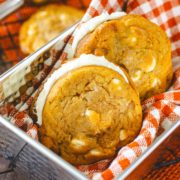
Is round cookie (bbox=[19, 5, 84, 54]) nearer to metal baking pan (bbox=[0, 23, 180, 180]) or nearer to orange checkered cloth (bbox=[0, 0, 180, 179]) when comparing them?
orange checkered cloth (bbox=[0, 0, 180, 179])

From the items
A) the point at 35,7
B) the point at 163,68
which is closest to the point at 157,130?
the point at 163,68

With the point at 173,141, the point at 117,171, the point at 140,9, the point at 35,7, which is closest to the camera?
the point at 117,171

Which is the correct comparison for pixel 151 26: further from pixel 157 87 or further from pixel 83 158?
pixel 83 158

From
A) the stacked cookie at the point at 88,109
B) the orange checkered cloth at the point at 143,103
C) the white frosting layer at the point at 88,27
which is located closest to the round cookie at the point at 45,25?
the orange checkered cloth at the point at 143,103

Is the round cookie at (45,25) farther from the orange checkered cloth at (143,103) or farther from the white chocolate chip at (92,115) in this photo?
the white chocolate chip at (92,115)

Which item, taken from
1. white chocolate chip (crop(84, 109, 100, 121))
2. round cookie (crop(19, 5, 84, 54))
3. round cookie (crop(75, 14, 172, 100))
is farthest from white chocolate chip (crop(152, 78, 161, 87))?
round cookie (crop(19, 5, 84, 54))

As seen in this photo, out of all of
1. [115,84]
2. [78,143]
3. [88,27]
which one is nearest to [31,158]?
[78,143]

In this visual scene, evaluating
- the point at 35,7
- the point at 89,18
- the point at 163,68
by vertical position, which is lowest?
the point at 35,7
